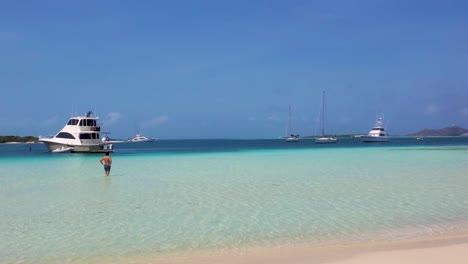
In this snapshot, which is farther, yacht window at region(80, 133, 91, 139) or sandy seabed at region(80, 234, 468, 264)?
yacht window at region(80, 133, 91, 139)

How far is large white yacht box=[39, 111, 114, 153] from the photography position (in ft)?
156

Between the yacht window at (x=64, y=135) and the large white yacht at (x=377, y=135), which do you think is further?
the large white yacht at (x=377, y=135)

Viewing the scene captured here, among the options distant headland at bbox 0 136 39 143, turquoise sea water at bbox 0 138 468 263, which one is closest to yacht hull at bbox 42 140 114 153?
turquoise sea water at bbox 0 138 468 263

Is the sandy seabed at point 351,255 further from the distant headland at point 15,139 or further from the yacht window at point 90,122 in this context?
the distant headland at point 15,139

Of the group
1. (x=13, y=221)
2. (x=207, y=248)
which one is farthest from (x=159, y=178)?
(x=207, y=248)

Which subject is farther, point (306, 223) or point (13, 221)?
point (13, 221)

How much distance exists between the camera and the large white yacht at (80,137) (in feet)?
156

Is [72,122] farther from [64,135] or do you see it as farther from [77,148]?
[77,148]

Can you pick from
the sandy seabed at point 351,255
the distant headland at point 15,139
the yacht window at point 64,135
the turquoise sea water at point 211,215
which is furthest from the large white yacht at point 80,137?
the distant headland at point 15,139

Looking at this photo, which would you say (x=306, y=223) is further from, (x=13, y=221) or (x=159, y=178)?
(x=159, y=178)

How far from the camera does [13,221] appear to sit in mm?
10461

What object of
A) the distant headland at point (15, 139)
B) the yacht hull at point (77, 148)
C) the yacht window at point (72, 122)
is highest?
the yacht window at point (72, 122)

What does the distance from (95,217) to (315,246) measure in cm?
557

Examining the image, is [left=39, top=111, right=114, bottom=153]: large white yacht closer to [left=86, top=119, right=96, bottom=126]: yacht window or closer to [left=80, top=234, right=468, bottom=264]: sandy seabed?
[left=86, top=119, right=96, bottom=126]: yacht window
